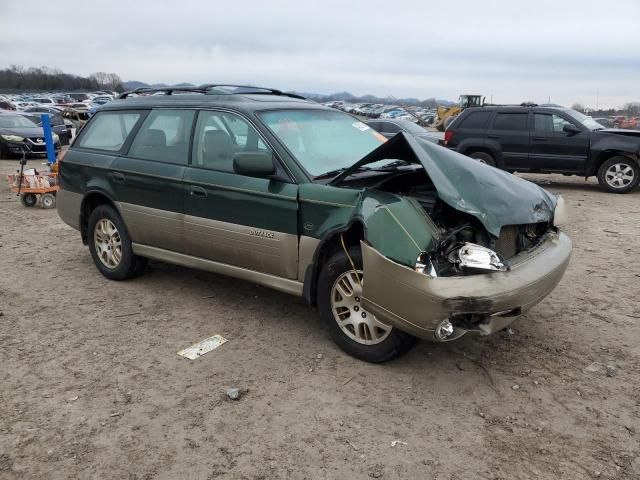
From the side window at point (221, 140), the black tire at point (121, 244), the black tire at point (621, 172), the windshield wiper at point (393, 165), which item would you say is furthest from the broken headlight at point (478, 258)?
the black tire at point (621, 172)

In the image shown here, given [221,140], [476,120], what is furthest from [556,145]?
[221,140]

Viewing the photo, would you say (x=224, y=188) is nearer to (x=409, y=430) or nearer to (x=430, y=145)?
(x=430, y=145)

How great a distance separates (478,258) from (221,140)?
234 centimetres

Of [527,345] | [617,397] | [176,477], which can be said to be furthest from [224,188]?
[617,397]

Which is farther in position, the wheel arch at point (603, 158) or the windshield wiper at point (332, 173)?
the wheel arch at point (603, 158)

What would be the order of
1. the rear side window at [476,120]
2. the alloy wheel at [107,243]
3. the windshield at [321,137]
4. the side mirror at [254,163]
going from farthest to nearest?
the rear side window at [476,120] → the alloy wheel at [107,243] → the windshield at [321,137] → the side mirror at [254,163]

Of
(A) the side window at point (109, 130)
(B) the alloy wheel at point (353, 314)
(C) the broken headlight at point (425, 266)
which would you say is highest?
(A) the side window at point (109, 130)

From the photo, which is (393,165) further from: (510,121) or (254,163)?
(510,121)

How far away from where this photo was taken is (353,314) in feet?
12.4

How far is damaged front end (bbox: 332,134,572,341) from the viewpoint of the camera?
10.5 ft

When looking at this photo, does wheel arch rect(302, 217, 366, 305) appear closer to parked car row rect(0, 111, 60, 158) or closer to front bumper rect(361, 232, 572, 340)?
front bumper rect(361, 232, 572, 340)

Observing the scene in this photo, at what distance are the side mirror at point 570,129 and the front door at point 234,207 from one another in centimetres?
908

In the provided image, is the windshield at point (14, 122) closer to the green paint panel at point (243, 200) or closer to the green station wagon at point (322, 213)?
the green station wagon at point (322, 213)

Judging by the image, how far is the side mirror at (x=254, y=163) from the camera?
12.9 ft
